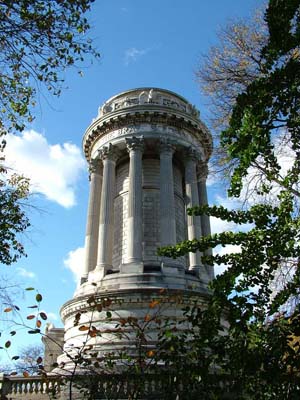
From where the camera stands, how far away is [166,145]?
26.5 metres

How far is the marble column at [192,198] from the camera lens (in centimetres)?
2469

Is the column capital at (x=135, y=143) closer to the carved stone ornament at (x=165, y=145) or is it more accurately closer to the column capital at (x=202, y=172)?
the carved stone ornament at (x=165, y=145)

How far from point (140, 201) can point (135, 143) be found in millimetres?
4074

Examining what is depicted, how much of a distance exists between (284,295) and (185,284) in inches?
554

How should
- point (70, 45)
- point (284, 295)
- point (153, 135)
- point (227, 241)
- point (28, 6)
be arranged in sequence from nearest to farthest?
point (284, 295)
point (227, 241)
point (28, 6)
point (70, 45)
point (153, 135)

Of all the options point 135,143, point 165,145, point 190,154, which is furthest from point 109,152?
point 190,154

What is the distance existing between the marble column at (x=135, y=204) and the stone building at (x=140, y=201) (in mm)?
55

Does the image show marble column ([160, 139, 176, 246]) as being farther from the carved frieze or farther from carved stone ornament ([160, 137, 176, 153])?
the carved frieze

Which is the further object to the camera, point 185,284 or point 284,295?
point 185,284

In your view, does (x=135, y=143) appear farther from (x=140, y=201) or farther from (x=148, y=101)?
(x=140, y=201)

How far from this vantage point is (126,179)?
28.0 m

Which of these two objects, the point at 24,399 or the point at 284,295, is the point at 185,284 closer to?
the point at 24,399

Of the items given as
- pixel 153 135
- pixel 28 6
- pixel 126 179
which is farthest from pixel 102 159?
pixel 28 6

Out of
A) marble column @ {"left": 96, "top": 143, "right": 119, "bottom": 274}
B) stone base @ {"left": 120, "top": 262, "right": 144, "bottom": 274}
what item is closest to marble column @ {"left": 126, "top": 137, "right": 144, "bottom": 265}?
stone base @ {"left": 120, "top": 262, "right": 144, "bottom": 274}
